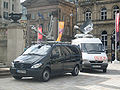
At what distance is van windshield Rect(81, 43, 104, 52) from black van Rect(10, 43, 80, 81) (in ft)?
10.7

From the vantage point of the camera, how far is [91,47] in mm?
16266

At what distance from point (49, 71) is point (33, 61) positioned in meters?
1.07

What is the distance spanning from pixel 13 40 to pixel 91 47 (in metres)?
5.57

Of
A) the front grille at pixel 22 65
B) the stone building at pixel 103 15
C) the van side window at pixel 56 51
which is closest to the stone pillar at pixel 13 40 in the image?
the van side window at pixel 56 51

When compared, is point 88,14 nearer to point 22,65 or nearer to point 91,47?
point 91,47

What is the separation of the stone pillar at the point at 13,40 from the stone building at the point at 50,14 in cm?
3994

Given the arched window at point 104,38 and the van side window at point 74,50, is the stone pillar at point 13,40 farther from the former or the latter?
the arched window at point 104,38

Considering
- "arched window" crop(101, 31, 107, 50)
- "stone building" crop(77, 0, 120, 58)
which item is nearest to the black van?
"stone building" crop(77, 0, 120, 58)

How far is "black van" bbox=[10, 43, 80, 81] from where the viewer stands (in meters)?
9.92

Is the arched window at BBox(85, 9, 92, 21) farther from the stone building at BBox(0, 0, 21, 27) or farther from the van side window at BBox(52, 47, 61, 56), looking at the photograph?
the stone building at BBox(0, 0, 21, 27)

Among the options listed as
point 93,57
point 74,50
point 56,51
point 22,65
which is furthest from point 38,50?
point 93,57

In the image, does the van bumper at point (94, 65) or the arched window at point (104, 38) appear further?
the arched window at point (104, 38)

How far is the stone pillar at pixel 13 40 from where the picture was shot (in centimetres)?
1457

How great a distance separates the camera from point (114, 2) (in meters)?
38.6
